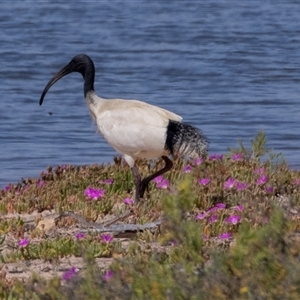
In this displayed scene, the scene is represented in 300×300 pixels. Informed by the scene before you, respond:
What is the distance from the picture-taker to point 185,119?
45.7 feet

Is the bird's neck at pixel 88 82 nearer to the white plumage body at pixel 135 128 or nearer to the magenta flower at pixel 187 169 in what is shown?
the white plumage body at pixel 135 128

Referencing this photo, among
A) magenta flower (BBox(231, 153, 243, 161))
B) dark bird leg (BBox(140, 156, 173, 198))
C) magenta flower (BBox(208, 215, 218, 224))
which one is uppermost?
magenta flower (BBox(208, 215, 218, 224))

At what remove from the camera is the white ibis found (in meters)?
8.13

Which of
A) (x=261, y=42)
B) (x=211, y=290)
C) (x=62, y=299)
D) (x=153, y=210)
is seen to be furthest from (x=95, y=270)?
(x=261, y=42)

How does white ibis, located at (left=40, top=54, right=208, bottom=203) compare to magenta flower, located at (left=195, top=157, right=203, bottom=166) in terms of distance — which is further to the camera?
magenta flower, located at (left=195, top=157, right=203, bottom=166)

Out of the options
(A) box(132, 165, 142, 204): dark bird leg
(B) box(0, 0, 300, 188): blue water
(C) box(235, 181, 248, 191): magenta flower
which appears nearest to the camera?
(C) box(235, 181, 248, 191): magenta flower

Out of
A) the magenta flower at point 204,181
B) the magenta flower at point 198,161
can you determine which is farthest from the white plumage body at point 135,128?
the magenta flower at point 204,181

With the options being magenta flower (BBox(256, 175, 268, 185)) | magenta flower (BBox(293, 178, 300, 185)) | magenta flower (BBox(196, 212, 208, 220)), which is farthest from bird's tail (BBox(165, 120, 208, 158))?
magenta flower (BBox(196, 212, 208, 220))

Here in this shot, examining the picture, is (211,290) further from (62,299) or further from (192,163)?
(192,163)

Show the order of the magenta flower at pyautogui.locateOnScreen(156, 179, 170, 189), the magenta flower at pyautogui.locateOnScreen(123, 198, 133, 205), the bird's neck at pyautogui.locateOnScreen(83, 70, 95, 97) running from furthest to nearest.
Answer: the bird's neck at pyautogui.locateOnScreen(83, 70, 95, 97) < the magenta flower at pyautogui.locateOnScreen(156, 179, 170, 189) < the magenta flower at pyautogui.locateOnScreen(123, 198, 133, 205)

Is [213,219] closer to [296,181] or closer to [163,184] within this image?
[163,184]

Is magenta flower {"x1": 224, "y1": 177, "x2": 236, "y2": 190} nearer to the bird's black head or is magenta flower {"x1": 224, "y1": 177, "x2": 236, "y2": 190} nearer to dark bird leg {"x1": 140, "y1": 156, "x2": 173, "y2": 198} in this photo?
dark bird leg {"x1": 140, "y1": 156, "x2": 173, "y2": 198}

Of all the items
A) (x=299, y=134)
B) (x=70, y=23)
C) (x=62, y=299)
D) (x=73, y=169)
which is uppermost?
(x=62, y=299)

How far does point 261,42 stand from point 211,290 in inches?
748
